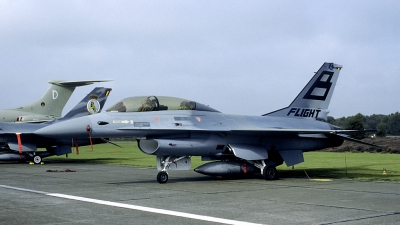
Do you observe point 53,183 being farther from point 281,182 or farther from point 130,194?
point 281,182

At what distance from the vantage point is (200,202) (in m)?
9.15

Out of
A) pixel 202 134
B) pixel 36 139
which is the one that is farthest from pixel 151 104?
pixel 36 139

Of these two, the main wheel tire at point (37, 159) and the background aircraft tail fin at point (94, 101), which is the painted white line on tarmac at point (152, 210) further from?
the background aircraft tail fin at point (94, 101)

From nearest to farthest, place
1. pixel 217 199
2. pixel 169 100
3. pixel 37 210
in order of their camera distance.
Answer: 1. pixel 37 210
2. pixel 217 199
3. pixel 169 100

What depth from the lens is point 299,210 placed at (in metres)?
8.07

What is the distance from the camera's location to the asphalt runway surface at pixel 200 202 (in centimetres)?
720

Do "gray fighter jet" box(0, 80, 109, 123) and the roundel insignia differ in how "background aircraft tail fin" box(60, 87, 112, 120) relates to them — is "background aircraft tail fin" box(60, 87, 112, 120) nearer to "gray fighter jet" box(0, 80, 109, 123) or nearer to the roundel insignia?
the roundel insignia

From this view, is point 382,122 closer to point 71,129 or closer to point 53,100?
point 53,100

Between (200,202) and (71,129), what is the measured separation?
5.45m

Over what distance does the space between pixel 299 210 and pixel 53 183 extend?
7.72 meters

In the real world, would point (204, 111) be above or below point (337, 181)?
above

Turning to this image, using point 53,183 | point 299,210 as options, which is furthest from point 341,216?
point 53,183

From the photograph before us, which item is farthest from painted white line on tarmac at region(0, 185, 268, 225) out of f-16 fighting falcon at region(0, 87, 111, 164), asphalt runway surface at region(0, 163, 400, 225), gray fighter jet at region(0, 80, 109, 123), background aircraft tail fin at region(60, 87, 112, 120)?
gray fighter jet at region(0, 80, 109, 123)

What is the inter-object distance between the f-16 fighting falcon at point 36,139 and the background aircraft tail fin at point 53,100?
16.4ft
